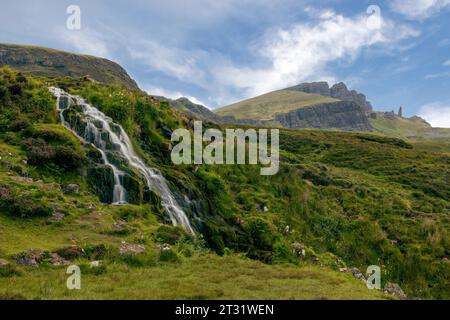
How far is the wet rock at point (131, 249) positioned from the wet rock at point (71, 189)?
594 centimetres

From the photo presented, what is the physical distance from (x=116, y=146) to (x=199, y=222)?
8476mm

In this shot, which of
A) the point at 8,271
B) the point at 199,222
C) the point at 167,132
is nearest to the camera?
the point at 8,271

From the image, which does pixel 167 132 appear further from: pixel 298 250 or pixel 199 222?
pixel 298 250

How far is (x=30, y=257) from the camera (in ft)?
44.4

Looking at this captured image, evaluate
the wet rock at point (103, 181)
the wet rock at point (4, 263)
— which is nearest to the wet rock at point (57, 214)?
the wet rock at point (103, 181)

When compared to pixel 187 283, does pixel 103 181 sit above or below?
above

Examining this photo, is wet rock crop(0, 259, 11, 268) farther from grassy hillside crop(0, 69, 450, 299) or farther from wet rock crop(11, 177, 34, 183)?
wet rock crop(11, 177, 34, 183)

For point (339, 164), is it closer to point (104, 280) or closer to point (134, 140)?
point (134, 140)

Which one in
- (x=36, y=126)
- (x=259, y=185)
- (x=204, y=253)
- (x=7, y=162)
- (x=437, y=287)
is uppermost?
(x=36, y=126)

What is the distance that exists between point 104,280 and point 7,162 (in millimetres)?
11754

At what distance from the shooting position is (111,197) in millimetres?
22359

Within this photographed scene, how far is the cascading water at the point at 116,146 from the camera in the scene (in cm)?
2338

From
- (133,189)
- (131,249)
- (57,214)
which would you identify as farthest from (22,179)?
(131,249)
